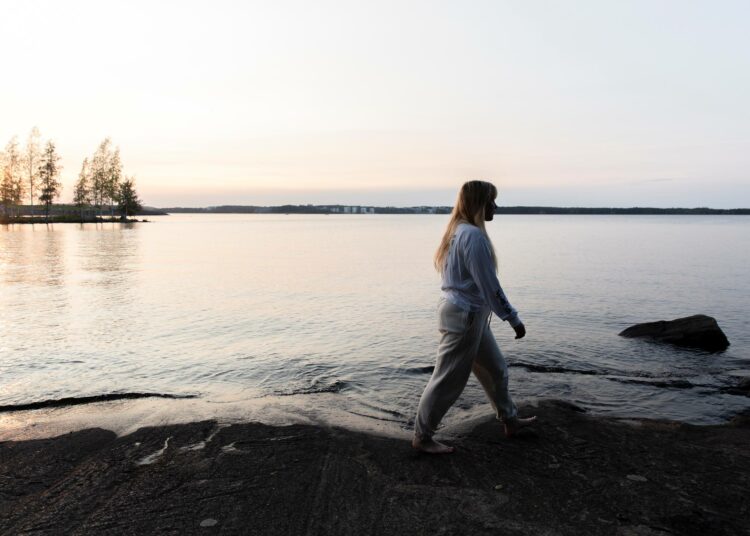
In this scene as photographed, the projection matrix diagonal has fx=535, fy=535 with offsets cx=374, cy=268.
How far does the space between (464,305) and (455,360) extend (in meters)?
0.61

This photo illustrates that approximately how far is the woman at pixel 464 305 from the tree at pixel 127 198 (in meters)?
139

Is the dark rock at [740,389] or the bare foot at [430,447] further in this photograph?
the dark rock at [740,389]

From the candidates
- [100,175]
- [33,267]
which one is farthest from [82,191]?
[33,267]

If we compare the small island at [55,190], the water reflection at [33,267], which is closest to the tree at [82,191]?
the small island at [55,190]

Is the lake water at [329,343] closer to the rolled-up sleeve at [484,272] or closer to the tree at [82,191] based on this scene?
the rolled-up sleeve at [484,272]

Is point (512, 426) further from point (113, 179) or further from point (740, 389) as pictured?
point (113, 179)

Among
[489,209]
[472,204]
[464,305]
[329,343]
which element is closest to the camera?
[464,305]

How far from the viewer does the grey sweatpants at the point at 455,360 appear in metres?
5.59

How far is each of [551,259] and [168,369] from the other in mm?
38762

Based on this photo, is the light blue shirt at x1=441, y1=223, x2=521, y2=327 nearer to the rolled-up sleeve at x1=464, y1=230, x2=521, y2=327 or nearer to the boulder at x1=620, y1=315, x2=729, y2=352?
the rolled-up sleeve at x1=464, y1=230, x2=521, y2=327

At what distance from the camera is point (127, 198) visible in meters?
135

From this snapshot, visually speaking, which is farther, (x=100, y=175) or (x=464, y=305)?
(x=100, y=175)

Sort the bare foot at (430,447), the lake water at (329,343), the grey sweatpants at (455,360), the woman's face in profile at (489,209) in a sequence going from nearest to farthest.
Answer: the grey sweatpants at (455,360) < the woman's face in profile at (489,209) < the bare foot at (430,447) < the lake water at (329,343)

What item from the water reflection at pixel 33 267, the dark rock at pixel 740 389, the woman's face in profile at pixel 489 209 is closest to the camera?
the woman's face in profile at pixel 489 209
